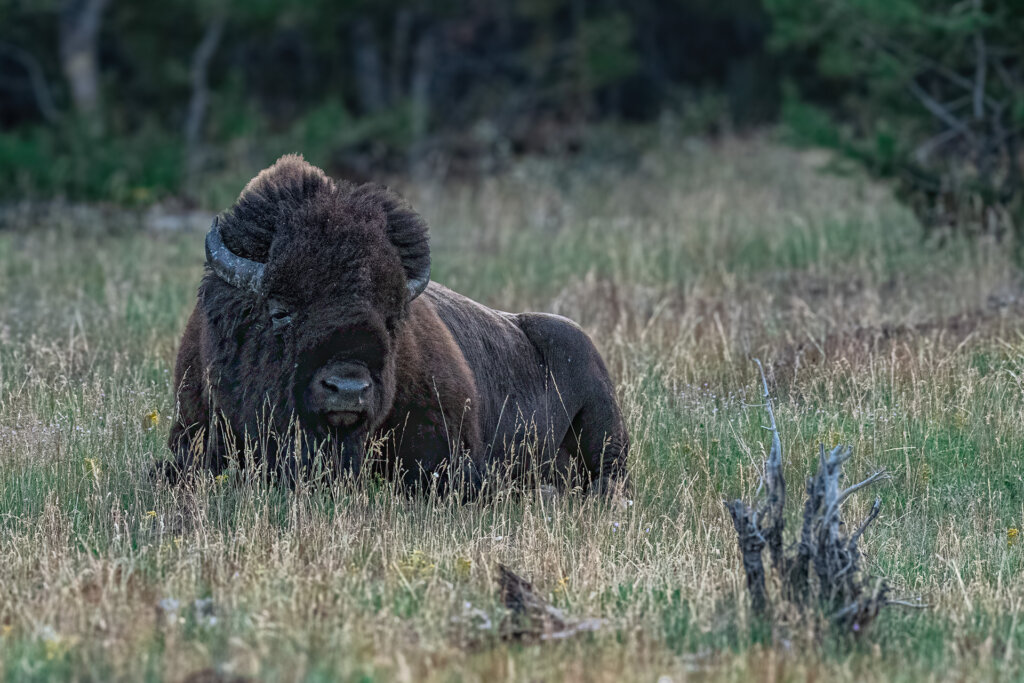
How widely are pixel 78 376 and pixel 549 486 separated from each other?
426 centimetres

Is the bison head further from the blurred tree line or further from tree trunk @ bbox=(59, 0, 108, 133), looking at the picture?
tree trunk @ bbox=(59, 0, 108, 133)

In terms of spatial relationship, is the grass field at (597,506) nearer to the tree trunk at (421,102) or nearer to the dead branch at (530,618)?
the dead branch at (530,618)

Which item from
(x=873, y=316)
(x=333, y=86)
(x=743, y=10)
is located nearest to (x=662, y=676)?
(x=873, y=316)

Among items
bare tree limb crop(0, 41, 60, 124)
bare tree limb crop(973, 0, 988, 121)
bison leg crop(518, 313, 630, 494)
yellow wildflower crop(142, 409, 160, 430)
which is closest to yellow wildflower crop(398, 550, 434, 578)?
bison leg crop(518, 313, 630, 494)

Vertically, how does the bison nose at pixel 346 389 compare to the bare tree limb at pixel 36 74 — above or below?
below

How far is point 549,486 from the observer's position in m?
7.34

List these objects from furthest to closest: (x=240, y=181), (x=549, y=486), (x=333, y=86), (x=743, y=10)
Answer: (x=743, y=10)
(x=333, y=86)
(x=240, y=181)
(x=549, y=486)

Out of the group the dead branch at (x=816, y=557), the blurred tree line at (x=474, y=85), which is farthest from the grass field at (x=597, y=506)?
the blurred tree line at (x=474, y=85)

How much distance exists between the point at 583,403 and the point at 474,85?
95.6 feet

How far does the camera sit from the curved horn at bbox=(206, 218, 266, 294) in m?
6.47

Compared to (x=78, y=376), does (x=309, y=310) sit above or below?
above

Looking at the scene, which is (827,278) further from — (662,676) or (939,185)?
(662,676)

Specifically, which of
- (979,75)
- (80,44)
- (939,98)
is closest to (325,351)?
(979,75)

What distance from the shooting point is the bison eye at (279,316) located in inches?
251
